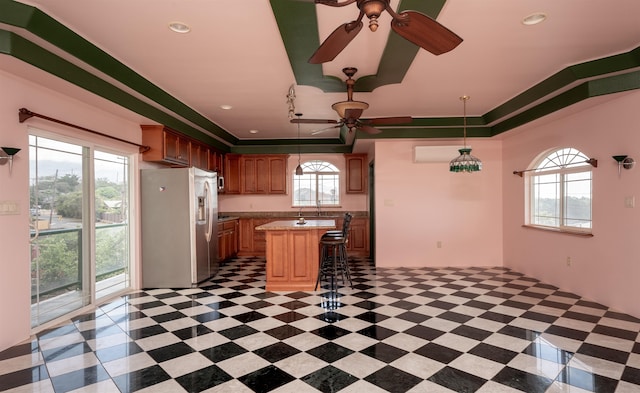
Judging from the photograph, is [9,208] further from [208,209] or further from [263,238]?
[263,238]

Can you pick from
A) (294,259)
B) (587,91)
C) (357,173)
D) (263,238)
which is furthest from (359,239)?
(587,91)

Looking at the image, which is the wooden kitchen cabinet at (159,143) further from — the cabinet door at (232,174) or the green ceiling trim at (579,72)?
the green ceiling trim at (579,72)

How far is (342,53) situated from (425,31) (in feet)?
4.89

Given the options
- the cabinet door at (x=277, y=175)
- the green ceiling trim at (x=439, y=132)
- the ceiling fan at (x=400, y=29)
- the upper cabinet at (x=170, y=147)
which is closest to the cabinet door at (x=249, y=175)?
the cabinet door at (x=277, y=175)

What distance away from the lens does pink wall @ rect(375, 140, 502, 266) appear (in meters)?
6.17

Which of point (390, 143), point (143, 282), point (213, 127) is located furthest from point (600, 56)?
point (143, 282)

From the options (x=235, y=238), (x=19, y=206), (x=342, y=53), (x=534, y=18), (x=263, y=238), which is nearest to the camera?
(x=534, y=18)

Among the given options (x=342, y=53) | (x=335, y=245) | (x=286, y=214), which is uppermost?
(x=342, y=53)

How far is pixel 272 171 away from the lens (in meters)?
7.91

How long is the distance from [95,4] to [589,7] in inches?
135

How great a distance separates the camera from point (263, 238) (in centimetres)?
768

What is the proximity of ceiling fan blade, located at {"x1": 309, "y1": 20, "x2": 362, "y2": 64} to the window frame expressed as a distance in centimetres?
356

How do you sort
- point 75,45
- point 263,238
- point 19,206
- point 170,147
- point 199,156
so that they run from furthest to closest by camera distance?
point 263,238, point 199,156, point 170,147, point 19,206, point 75,45

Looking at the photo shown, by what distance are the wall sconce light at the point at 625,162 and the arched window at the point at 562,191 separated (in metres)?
0.41
